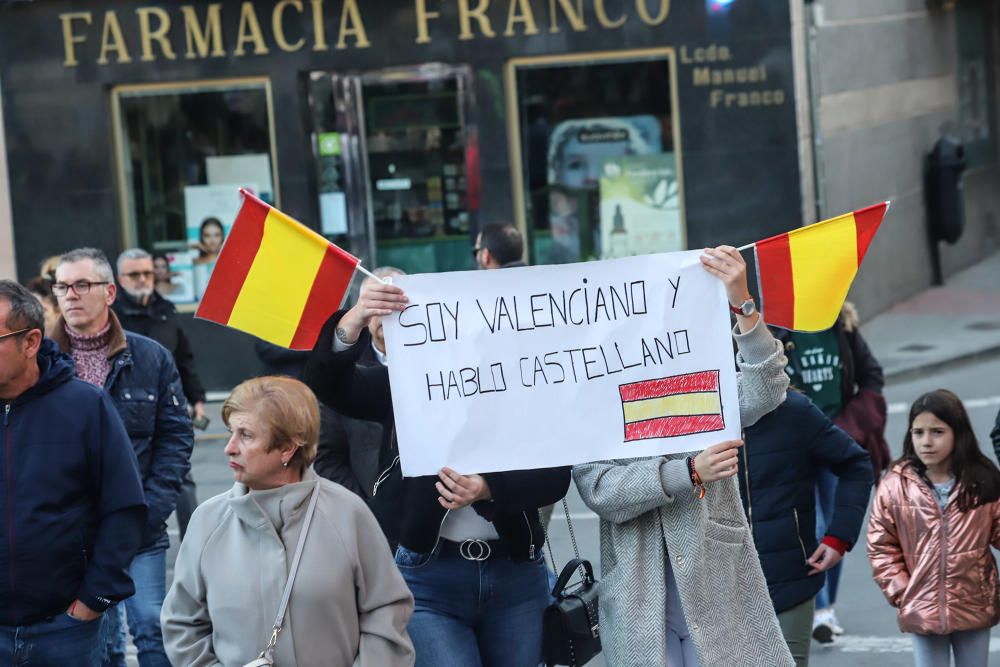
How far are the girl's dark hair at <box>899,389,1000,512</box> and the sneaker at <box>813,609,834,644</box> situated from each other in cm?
177

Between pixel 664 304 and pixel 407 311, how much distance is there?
2.53 feet

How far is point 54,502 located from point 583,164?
11258 mm

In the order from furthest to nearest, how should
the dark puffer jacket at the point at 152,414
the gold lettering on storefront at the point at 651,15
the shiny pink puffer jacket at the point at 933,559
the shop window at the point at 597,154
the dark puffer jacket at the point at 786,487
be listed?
1. the shop window at the point at 597,154
2. the gold lettering on storefront at the point at 651,15
3. the dark puffer jacket at the point at 152,414
4. the shiny pink puffer jacket at the point at 933,559
5. the dark puffer jacket at the point at 786,487

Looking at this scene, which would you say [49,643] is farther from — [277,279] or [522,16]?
[522,16]

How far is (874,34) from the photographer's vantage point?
17.4 meters

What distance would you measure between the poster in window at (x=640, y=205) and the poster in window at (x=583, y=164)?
0.09 metres

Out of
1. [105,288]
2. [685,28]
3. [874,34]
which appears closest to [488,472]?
[105,288]

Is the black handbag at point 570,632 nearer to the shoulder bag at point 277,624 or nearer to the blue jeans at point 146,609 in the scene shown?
the shoulder bag at point 277,624

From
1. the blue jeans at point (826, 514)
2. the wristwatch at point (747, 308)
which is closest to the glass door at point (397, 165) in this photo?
the blue jeans at point (826, 514)

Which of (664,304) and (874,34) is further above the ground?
(874,34)

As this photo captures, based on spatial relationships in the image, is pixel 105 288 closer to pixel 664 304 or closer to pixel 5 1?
pixel 664 304

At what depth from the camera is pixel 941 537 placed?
5.67 meters

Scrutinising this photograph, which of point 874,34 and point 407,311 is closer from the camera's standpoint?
point 407,311

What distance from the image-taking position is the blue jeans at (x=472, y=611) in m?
4.65
